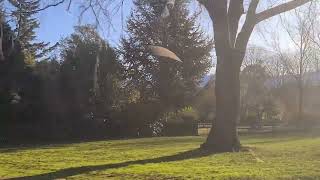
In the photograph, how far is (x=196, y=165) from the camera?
697 inches

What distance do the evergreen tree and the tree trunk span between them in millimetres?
31641

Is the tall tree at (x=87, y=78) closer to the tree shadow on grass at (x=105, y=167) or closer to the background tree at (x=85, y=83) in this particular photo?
the background tree at (x=85, y=83)

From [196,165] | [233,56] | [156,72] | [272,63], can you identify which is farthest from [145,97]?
[272,63]

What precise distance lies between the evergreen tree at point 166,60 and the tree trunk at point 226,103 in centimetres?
3164

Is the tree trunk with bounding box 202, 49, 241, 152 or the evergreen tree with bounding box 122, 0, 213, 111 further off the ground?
the evergreen tree with bounding box 122, 0, 213, 111

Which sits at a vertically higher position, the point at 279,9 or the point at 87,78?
the point at 279,9

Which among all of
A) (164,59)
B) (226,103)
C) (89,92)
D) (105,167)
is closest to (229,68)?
(226,103)

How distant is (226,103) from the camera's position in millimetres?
24297

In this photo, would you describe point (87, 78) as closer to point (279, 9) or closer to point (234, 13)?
point (234, 13)

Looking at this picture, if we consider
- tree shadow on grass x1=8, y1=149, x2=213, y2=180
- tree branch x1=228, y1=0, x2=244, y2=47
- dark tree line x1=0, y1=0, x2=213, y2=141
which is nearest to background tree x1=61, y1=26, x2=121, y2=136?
dark tree line x1=0, y1=0, x2=213, y2=141

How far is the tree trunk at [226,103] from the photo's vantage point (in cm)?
2417

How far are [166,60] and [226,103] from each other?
33.9 m

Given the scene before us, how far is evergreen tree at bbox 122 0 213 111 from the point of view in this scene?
5722cm

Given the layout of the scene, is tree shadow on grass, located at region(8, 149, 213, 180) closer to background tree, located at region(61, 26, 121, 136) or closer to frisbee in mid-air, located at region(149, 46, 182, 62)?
background tree, located at region(61, 26, 121, 136)
